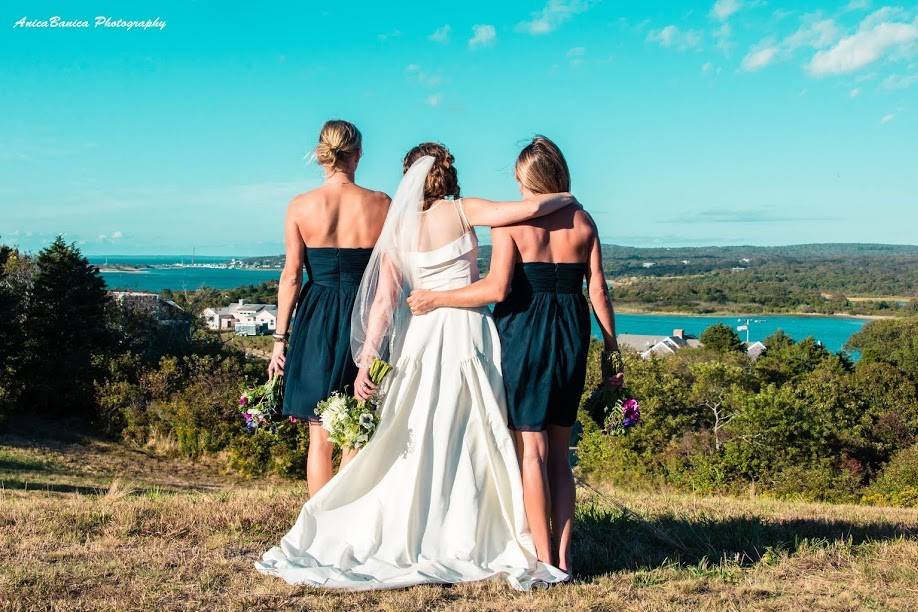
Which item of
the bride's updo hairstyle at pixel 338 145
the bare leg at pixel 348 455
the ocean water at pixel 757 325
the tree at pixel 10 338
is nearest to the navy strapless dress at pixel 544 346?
the bare leg at pixel 348 455

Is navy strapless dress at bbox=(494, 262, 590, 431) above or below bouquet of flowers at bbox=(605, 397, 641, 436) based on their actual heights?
above

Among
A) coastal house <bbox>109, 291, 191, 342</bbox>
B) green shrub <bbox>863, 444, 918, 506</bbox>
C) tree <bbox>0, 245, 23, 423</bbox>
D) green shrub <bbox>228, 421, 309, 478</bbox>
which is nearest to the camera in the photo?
green shrub <bbox>228, 421, 309, 478</bbox>

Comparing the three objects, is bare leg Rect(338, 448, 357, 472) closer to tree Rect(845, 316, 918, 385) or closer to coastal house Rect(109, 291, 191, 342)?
coastal house Rect(109, 291, 191, 342)

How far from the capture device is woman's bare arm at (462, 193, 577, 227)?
438cm

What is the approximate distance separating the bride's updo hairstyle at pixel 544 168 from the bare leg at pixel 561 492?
1346 millimetres

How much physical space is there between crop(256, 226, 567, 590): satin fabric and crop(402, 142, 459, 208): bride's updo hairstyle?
28cm

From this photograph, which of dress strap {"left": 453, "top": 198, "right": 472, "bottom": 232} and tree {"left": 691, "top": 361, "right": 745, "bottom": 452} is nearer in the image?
dress strap {"left": 453, "top": 198, "right": 472, "bottom": 232}

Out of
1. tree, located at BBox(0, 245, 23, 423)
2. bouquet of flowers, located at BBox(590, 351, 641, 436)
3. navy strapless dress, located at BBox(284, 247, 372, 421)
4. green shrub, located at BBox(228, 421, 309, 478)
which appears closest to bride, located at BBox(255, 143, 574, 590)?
navy strapless dress, located at BBox(284, 247, 372, 421)

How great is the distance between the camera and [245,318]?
96062 millimetres

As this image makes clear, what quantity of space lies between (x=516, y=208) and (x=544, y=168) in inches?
11.2

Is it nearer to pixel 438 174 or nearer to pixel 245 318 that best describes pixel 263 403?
pixel 438 174

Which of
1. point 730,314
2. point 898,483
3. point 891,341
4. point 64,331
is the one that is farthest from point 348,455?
point 730,314

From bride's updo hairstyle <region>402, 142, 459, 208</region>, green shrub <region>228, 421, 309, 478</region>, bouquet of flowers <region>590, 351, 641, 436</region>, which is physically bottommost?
green shrub <region>228, 421, 309, 478</region>

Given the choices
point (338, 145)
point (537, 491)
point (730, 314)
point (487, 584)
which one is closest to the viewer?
point (487, 584)
